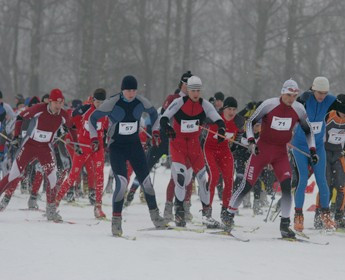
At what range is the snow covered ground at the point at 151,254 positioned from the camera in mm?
6578

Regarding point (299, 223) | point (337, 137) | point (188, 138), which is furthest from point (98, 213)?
point (337, 137)

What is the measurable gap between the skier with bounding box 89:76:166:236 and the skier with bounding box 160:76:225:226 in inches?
22.0

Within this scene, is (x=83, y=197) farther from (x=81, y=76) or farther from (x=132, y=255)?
(x=81, y=76)

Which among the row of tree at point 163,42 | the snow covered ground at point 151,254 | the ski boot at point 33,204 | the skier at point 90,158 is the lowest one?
the snow covered ground at point 151,254

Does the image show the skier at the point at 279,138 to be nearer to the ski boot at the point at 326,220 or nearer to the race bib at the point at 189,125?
the race bib at the point at 189,125

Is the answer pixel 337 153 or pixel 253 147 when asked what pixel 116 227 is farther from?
pixel 337 153

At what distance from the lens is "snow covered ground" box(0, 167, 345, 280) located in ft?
21.6

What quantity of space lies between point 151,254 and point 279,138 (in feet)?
8.77

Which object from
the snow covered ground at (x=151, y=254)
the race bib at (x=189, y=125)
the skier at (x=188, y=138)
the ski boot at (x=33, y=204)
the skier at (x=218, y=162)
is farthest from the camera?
the ski boot at (x=33, y=204)

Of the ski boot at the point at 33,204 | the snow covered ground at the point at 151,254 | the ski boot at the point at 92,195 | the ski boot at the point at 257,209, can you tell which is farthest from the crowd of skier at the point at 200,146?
the ski boot at the point at 257,209

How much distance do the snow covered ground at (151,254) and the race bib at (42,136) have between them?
1.20 metres

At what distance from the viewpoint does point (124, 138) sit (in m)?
9.23

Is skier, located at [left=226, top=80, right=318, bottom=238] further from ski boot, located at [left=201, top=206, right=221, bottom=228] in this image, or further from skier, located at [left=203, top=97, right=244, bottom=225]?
skier, located at [left=203, top=97, right=244, bottom=225]

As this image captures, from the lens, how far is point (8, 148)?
1702cm
